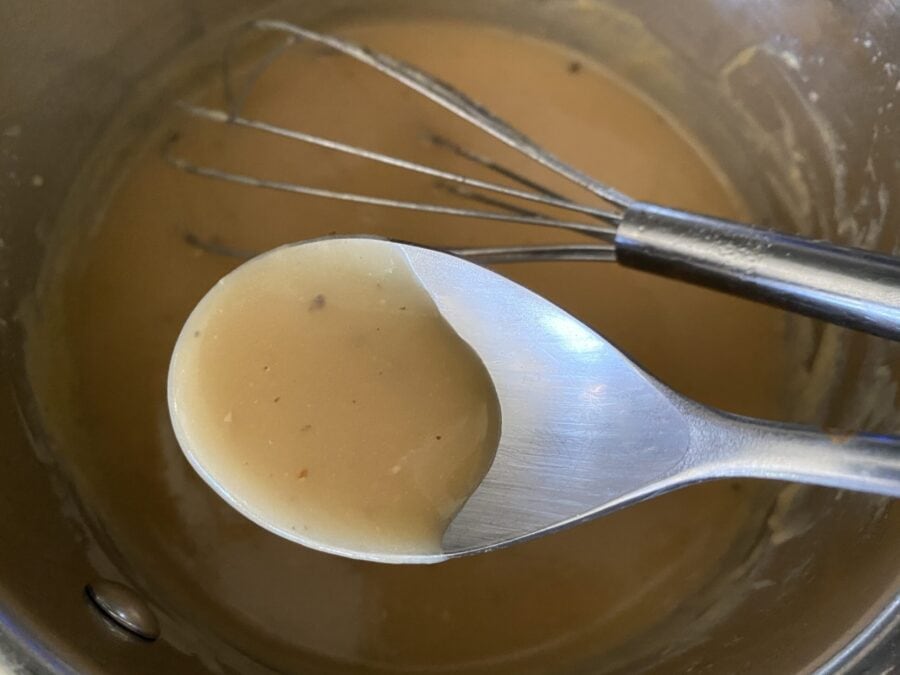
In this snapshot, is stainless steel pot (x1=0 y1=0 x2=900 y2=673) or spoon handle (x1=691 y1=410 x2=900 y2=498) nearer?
spoon handle (x1=691 y1=410 x2=900 y2=498)

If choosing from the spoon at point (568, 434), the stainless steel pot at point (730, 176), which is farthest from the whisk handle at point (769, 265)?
the stainless steel pot at point (730, 176)

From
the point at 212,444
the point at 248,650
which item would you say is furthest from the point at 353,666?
the point at 212,444

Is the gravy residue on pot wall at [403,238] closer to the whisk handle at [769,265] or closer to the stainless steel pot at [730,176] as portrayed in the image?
the stainless steel pot at [730,176]

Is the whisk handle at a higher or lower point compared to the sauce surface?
higher

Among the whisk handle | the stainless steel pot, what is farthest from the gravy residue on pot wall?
the whisk handle

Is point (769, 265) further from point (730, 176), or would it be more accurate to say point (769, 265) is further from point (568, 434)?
point (730, 176)

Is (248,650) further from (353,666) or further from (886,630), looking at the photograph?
(886,630)

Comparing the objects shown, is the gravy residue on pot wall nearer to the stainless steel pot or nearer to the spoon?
the stainless steel pot

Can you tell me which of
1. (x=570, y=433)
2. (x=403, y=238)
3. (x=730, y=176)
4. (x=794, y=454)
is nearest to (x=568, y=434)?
(x=570, y=433)
